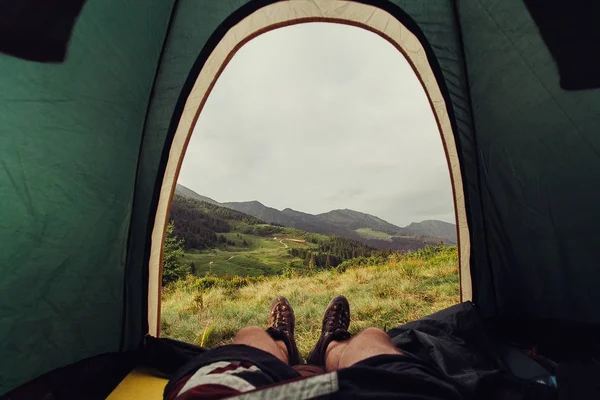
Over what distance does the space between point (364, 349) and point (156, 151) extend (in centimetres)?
99

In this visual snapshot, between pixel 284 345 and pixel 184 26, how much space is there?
4.08 ft

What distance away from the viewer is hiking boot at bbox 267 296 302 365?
1255 millimetres

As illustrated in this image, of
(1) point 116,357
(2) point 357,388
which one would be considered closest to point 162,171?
(1) point 116,357

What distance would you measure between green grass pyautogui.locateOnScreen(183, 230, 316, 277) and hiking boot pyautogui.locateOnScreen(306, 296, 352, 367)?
2492 mm

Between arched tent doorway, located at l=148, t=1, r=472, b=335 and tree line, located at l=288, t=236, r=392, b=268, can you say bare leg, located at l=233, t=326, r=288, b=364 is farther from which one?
tree line, located at l=288, t=236, r=392, b=268

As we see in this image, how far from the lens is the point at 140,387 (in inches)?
43.5

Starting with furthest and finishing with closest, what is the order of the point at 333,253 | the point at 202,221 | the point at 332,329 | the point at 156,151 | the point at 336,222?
the point at 336,222, the point at 202,221, the point at 333,253, the point at 332,329, the point at 156,151

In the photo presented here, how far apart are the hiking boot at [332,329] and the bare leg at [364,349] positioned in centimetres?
14

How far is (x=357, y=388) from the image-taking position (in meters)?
0.59

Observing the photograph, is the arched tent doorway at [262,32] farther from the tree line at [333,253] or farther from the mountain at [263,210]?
the mountain at [263,210]

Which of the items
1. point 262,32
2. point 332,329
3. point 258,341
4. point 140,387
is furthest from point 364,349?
point 262,32

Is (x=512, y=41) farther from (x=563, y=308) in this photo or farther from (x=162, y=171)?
(x=162, y=171)

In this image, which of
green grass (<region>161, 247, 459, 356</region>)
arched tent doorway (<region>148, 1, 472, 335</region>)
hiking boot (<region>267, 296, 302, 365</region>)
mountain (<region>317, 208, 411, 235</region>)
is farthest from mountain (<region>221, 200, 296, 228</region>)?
arched tent doorway (<region>148, 1, 472, 335</region>)

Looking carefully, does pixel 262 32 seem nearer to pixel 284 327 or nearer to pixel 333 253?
pixel 284 327
